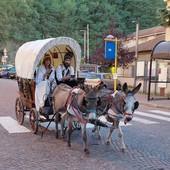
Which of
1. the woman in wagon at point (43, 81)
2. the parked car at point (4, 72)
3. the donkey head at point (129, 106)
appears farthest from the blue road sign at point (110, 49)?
the parked car at point (4, 72)

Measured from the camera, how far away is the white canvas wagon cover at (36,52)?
359 inches

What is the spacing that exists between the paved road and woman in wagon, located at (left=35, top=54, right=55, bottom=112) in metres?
0.96

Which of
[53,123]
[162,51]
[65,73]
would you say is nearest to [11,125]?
[53,123]

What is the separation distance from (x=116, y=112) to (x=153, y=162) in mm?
1348

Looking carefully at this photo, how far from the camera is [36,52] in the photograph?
9164mm

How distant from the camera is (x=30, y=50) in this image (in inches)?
384

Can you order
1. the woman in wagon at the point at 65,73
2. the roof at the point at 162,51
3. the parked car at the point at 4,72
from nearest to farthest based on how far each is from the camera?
the woman in wagon at the point at 65,73, the roof at the point at 162,51, the parked car at the point at 4,72

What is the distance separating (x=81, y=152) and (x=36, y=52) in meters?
3.16

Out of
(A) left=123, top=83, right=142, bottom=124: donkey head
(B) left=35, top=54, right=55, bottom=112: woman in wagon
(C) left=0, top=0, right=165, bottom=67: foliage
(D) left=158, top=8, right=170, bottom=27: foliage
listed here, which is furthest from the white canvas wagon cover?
(C) left=0, top=0, right=165, bottom=67: foliage

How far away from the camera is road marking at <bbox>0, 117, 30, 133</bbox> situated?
9734 mm

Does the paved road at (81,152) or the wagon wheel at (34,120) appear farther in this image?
the wagon wheel at (34,120)

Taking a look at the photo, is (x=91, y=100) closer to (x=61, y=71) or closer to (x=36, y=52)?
(x=61, y=71)

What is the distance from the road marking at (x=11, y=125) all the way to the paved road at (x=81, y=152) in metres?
0.03

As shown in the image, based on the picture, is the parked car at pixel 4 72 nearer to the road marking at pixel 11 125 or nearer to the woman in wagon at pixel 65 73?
the road marking at pixel 11 125
